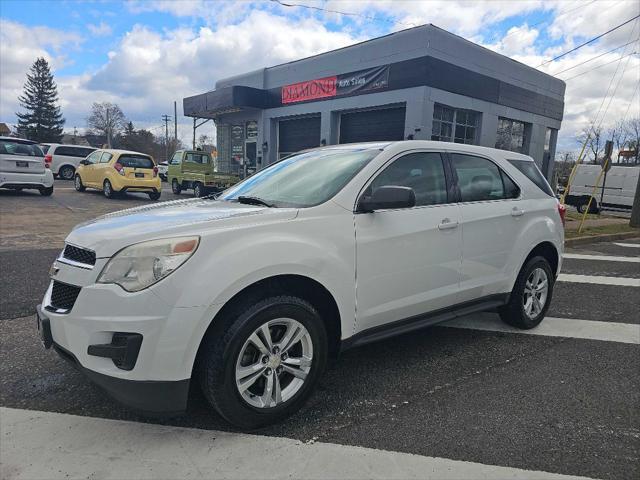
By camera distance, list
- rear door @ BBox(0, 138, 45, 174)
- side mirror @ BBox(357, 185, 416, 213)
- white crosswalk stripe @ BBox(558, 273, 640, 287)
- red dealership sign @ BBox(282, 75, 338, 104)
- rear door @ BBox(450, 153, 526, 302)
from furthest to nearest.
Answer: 1. red dealership sign @ BBox(282, 75, 338, 104)
2. rear door @ BBox(0, 138, 45, 174)
3. white crosswalk stripe @ BBox(558, 273, 640, 287)
4. rear door @ BBox(450, 153, 526, 302)
5. side mirror @ BBox(357, 185, 416, 213)

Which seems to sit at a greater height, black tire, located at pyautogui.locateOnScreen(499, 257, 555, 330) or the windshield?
the windshield

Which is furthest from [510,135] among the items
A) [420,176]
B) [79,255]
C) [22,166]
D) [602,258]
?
[79,255]

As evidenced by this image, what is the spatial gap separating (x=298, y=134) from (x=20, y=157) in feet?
40.8

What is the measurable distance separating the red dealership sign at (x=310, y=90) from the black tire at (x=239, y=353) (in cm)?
1866

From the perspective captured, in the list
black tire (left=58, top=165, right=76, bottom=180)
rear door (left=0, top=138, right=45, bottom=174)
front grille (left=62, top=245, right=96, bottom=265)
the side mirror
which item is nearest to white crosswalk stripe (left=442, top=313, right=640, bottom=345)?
the side mirror

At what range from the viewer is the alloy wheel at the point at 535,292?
4480mm

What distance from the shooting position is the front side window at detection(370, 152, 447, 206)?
3427 millimetres

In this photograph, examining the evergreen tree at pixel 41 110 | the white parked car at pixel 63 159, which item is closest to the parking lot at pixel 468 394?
the white parked car at pixel 63 159

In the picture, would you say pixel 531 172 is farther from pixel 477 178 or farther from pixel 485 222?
pixel 485 222

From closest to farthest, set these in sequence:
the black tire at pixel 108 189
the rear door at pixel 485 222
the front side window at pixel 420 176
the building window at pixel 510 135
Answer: the front side window at pixel 420 176 < the rear door at pixel 485 222 < the black tire at pixel 108 189 < the building window at pixel 510 135

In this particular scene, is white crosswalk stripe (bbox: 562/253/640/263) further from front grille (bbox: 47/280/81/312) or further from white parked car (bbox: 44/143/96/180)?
white parked car (bbox: 44/143/96/180)

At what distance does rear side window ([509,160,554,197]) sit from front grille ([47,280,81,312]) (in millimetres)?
3845

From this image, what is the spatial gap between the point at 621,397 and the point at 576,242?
8269 millimetres

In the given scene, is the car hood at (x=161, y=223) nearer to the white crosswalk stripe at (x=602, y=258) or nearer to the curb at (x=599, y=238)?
the white crosswalk stripe at (x=602, y=258)
